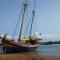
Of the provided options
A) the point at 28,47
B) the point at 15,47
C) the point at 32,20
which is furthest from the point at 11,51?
the point at 32,20

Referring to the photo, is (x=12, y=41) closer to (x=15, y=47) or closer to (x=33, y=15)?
(x=15, y=47)

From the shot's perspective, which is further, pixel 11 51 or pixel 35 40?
pixel 35 40

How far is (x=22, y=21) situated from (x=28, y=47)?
618 cm

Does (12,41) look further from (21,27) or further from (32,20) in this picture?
(32,20)

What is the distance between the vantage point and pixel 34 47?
6938 centimetres

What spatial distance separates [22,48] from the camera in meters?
60.7

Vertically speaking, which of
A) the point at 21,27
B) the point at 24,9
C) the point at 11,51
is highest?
the point at 24,9

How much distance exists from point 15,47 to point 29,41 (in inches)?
446

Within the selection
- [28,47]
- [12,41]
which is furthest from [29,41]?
[12,41]

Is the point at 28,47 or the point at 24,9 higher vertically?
the point at 24,9

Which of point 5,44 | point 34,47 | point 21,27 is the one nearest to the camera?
point 5,44

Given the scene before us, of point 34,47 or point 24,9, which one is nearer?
point 24,9

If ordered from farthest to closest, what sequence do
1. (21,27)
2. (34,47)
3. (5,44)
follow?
(34,47), (21,27), (5,44)

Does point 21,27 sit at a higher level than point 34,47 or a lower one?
higher
